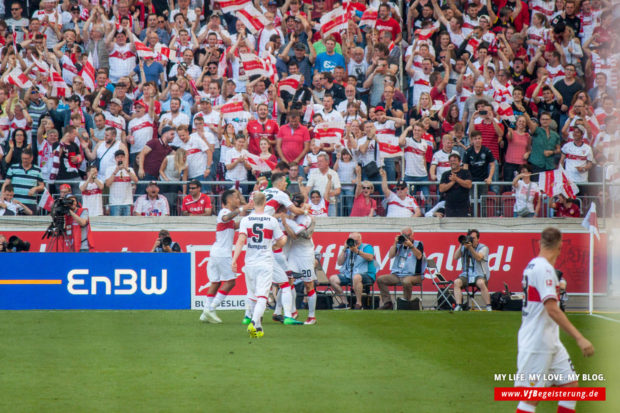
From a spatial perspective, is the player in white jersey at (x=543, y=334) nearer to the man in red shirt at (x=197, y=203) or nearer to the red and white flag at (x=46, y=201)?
the man in red shirt at (x=197, y=203)

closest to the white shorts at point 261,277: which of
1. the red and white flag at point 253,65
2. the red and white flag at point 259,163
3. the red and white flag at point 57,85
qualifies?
the red and white flag at point 259,163

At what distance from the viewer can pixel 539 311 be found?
7332 millimetres

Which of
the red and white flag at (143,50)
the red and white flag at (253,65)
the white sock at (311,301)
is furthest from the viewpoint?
the red and white flag at (143,50)

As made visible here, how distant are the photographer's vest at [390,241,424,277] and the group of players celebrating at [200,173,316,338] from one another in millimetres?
4146

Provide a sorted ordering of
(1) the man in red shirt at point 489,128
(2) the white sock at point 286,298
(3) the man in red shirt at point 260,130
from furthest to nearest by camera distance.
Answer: (1) the man in red shirt at point 489,128
(3) the man in red shirt at point 260,130
(2) the white sock at point 286,298

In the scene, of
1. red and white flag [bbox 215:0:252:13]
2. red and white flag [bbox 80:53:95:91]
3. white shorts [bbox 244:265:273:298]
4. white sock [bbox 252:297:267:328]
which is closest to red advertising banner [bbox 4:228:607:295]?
red and white flag [bbox 80:53:95:91]

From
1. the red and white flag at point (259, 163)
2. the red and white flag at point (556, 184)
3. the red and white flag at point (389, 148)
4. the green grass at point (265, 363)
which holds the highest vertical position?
the red and white flag at point (389, 148)

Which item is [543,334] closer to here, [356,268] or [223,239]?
[223,239]

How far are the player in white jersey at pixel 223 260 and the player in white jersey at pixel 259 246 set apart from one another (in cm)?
178

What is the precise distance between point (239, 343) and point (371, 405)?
4.48 m

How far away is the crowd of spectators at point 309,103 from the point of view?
20.1 metres

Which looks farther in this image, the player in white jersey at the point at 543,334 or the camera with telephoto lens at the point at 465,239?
the camera with telephoto lens at the point at 465,239

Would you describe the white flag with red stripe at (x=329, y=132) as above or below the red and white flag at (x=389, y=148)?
above

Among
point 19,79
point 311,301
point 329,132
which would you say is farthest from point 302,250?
point 19,79
